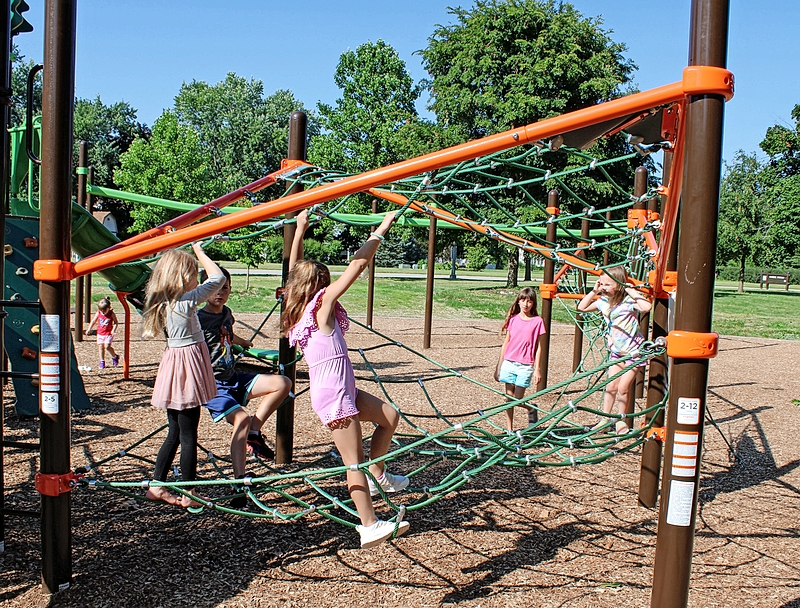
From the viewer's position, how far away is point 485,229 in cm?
543

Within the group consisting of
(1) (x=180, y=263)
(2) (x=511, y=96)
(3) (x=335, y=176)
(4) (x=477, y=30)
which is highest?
(4) (x=477, y=30)

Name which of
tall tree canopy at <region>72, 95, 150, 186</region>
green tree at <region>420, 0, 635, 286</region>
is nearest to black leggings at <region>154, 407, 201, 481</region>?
green tree at <region>420, 0, 635, 286</region>

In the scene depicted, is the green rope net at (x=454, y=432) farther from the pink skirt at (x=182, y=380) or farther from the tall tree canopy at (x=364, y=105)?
the tall tree canopy at (x=364, y=105)

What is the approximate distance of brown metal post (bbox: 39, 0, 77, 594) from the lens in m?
3.08

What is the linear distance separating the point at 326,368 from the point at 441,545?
4.11 feet

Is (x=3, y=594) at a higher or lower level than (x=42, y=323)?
lower

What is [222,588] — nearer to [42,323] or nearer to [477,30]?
[42,323]

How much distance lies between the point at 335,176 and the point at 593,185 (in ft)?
71.7

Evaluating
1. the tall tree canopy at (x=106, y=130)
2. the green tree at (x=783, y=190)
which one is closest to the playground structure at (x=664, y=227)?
the green tree at (x=783, y=190)

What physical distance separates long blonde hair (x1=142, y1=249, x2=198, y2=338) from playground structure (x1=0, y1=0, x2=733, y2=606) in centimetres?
17

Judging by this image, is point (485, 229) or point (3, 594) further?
point (485, 229)

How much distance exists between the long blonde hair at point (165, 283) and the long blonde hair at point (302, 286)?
0.64m

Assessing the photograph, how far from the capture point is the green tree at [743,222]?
122 feet

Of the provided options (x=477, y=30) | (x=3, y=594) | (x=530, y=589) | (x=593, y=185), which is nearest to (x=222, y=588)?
(x=3, y=594)
